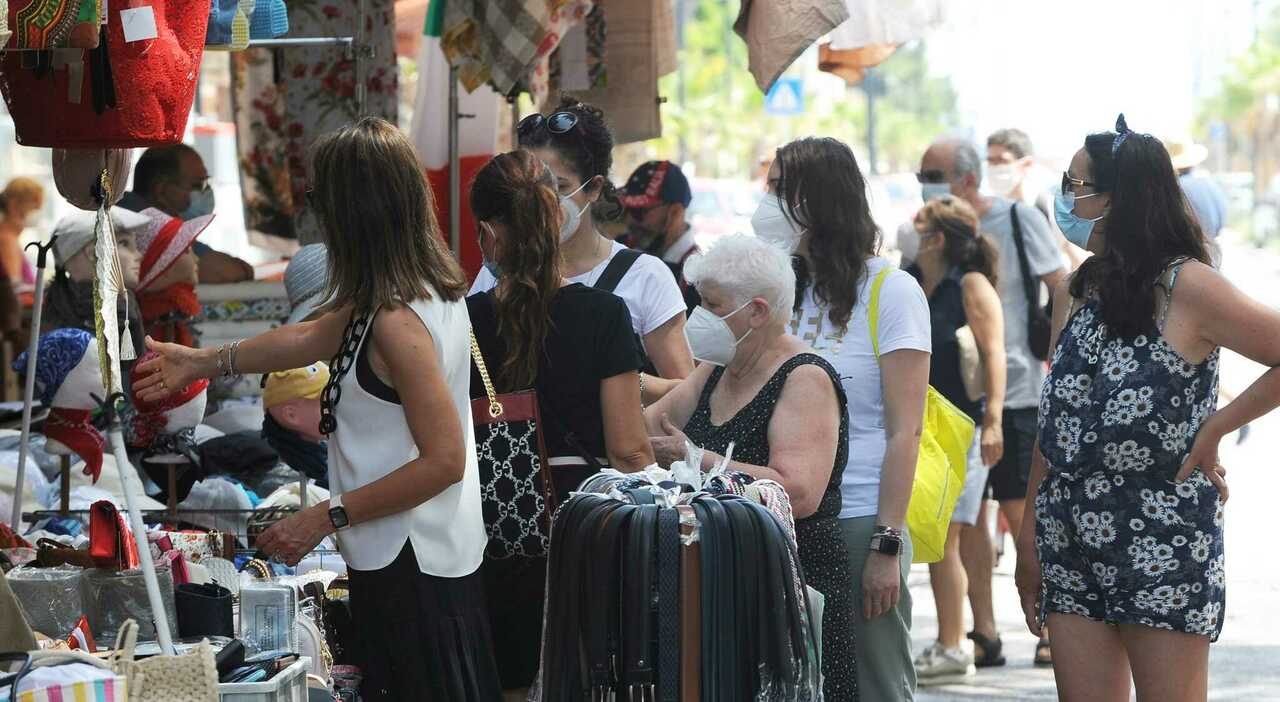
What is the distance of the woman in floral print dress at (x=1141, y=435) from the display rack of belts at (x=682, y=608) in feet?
3.63

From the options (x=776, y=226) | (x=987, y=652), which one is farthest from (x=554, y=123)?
(x=987, y=652)

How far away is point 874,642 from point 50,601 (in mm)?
1992

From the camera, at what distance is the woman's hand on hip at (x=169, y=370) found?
3.31 metres

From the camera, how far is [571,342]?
3.68 meters

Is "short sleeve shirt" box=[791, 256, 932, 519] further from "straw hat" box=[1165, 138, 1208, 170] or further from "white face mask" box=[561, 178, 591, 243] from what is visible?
"straw hat" box=[1165, 138, 1208, 170]

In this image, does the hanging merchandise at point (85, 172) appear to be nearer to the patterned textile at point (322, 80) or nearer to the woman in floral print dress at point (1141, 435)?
the woman in floral print dress at point (1141, 435)

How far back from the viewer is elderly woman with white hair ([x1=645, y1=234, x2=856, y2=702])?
379cm

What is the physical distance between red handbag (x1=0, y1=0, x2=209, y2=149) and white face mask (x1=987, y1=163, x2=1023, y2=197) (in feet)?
19.8

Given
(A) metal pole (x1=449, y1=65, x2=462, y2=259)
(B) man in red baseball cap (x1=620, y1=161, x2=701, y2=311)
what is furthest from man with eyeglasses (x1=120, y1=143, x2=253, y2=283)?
(B) man in red baseball cap (x1=620, y1=161, x2=701, y2=311)

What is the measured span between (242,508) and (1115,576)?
7.73 ft

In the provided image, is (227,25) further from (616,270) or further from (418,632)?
(418,632)

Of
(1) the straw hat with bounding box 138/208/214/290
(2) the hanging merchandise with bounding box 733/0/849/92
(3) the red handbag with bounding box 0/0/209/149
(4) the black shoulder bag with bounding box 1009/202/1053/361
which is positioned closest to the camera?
(3) the red handbag with bounding box 0/0/209/149

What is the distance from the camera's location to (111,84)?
3121 mm

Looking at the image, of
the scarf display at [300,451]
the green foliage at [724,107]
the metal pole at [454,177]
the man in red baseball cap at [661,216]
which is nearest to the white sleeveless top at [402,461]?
the scarf display at [300,451]
